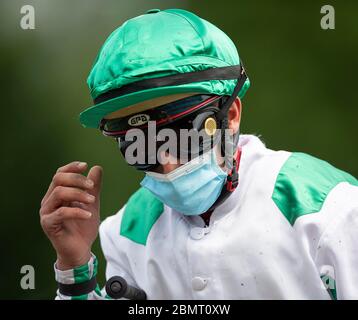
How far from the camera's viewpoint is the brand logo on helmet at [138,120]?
1.71 meters

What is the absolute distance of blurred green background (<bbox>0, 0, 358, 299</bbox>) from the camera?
11.6ft

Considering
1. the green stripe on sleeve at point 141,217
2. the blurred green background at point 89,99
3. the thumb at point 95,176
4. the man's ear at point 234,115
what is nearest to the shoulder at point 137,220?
the green stripe on sleeve at point 141,217

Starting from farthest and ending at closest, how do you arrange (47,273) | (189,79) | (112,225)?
(47,273)
(112,225)
(189,79)

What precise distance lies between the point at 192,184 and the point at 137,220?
320mm

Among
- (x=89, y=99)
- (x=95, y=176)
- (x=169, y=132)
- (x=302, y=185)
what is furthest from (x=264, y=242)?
(x=89, y=99)

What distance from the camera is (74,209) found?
1.82m

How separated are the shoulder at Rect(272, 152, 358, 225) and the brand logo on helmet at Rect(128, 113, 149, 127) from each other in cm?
39

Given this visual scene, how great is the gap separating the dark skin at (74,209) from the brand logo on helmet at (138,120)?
0.44 ft

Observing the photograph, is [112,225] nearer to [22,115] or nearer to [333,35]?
[22,115]

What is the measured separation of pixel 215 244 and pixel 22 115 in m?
2.17

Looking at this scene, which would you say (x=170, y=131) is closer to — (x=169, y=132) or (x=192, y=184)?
(x=169, y=132)

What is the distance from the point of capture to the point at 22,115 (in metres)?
3.65

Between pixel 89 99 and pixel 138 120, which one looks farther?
pixel 89 99
